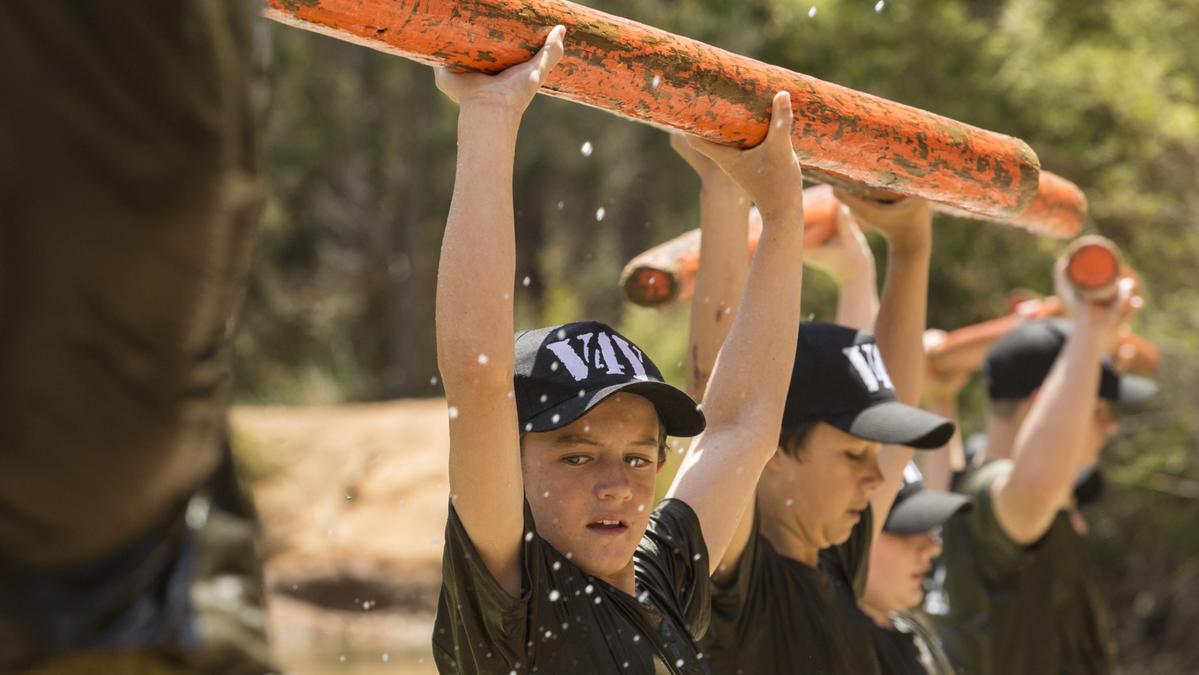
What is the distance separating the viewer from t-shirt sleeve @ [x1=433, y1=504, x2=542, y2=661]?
80.6 inches

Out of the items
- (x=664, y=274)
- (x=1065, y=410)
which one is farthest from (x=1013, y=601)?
(x=664, y=274)

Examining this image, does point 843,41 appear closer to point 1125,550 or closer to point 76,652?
point 1125,550

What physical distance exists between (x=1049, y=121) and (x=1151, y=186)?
0.80m

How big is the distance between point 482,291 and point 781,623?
4.07 feet

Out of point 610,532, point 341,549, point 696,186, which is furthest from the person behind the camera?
point 696,186

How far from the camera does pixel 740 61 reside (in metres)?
2.36

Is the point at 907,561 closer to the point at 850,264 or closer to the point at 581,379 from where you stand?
the point at 850,264

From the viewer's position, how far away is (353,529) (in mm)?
12266

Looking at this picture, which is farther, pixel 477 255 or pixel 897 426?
pixel 897 426

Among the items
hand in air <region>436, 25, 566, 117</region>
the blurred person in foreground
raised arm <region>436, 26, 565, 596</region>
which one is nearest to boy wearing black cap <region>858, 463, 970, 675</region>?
raised arm <region>436, 26, 565, 596</region>

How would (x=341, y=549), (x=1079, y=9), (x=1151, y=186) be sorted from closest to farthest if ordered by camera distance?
(x=1151, y=186) → (x=1079, y=9) → (x=341, y=549)

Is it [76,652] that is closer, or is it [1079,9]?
[76,652]

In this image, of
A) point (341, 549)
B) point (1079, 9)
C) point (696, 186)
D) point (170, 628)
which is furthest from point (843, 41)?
point (170, 628)

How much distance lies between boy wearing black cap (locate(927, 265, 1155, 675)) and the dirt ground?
606 centimetres
